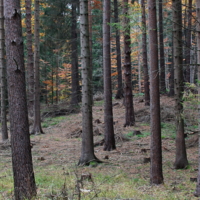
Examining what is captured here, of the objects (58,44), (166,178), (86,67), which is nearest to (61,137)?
(86,67)

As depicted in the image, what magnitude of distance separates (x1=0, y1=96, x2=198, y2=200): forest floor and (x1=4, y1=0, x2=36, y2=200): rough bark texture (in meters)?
0.53

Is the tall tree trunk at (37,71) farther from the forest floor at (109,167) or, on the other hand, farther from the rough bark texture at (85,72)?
the rough bark texture at (85,72)

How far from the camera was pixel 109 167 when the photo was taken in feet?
32.1

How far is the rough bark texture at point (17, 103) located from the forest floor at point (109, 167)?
0.53 m

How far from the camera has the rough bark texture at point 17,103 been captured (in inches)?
227

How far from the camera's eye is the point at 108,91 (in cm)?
1197

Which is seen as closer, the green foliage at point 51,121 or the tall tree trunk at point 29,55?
the tall tree trunk at point 29,55

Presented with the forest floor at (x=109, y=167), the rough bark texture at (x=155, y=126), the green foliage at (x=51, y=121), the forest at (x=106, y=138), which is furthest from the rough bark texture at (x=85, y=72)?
the green foliage at (x=51, y=121)

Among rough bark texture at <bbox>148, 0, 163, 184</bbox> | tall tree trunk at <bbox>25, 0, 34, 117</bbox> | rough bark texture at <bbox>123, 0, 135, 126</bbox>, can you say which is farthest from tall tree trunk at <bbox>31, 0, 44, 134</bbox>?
rough bark texture at <bbox>148, 0, 163, 184</bbox>

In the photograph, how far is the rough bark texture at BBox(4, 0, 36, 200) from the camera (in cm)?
575

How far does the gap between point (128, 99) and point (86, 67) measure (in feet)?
21.4

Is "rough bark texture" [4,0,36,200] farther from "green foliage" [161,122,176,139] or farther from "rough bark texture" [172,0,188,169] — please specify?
"green foliage" [161,122,176,139]

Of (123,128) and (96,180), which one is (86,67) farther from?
(123,128)

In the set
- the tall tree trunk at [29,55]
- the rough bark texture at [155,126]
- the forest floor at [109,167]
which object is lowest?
the forest floor at [109,167]
